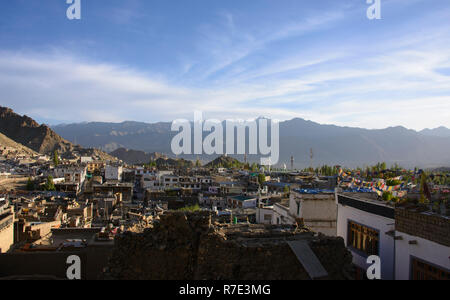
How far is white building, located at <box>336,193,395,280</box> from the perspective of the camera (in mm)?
8617

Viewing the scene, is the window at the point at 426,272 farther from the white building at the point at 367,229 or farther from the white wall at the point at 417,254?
the white building at the point at 367,229

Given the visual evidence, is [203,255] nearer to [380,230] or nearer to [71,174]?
[380,230]

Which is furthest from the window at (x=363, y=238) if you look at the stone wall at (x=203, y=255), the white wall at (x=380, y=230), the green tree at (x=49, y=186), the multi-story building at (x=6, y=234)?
the green tree at (x=49, y=186)

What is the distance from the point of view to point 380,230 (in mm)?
8977

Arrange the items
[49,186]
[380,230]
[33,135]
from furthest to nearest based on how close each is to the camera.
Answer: [33,135], [49,186], [380,230]

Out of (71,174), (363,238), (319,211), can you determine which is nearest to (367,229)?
(363,238)

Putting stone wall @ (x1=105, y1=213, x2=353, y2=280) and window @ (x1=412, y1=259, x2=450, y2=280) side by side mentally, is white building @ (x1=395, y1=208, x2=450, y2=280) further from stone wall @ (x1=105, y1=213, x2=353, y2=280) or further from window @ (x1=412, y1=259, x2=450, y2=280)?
stone wall @ (x1=105, y1=213, x2=353, y2=280)

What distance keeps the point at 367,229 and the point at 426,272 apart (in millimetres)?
2333

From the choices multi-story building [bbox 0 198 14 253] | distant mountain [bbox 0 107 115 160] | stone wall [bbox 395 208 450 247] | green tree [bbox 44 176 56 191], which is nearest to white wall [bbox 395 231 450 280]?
stone wall [bbox 395 208 450 247]

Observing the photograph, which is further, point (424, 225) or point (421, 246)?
point (421, 246)

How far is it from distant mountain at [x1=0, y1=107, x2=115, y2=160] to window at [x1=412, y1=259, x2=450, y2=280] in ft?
410
